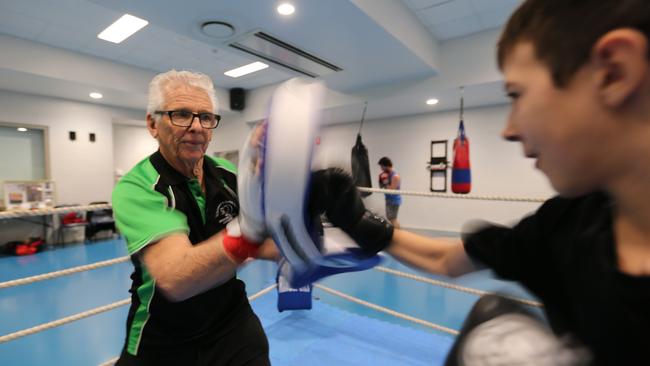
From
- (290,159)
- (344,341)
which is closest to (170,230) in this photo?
(290,159)

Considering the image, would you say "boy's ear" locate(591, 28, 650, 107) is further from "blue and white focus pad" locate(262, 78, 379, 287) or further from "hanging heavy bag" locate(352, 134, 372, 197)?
"hanging heavy bag" locate(352, 134, 372, 197)

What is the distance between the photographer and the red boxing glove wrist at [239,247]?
2.11 ft

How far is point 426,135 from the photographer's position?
6254 mm

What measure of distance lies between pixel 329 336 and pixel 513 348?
70.2 inches

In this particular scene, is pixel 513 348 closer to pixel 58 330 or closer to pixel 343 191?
pixel 343 191

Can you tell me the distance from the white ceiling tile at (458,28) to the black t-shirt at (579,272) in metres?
4.02

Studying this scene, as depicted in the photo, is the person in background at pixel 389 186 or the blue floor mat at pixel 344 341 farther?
the person in background at pixel 389 186

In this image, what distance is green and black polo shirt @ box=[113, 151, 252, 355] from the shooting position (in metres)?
0.82

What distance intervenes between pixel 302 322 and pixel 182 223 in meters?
1.67

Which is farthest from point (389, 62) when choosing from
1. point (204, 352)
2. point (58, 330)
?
point (58, 330)

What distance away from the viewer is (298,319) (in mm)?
2270

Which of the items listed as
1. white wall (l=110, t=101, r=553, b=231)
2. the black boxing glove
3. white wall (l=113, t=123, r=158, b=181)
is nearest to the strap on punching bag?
white wall (l=110, t=101, r=553, b=231)

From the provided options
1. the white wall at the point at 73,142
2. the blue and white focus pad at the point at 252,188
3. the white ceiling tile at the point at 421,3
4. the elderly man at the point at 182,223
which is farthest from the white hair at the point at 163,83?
the white wall at the point at 73,142

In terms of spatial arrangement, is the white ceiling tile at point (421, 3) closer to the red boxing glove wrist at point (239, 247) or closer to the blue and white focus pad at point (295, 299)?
the blue and white focus pad at point (295, 299)
